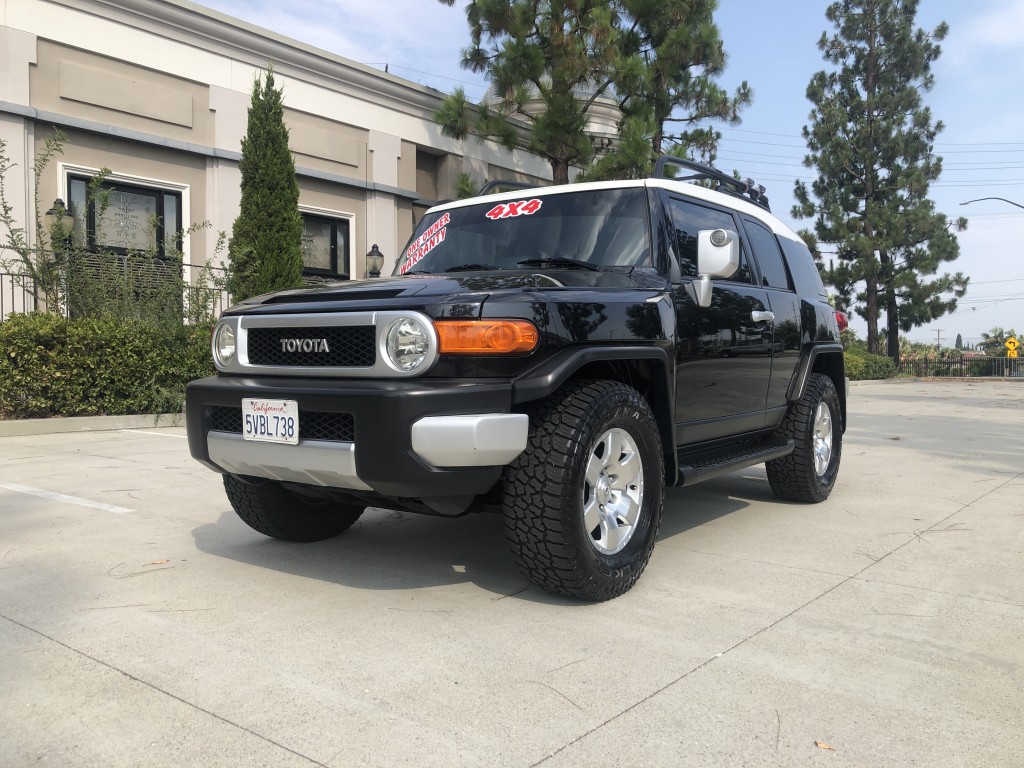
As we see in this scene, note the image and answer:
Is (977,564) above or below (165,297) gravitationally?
below

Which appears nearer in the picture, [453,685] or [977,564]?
[453,685]

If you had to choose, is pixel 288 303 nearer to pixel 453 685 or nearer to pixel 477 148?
pixel 453 685

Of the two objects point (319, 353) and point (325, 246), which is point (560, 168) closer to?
point (325, 246)

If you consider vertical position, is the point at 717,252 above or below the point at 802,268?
below

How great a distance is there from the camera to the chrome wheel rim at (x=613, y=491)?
3418mm

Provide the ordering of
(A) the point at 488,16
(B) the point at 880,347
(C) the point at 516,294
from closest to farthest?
(C) the point at 516,294 < (A) the point at 488,16 < (B) the point at 880,347

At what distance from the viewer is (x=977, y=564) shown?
4.09 m

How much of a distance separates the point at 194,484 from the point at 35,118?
9.05 meters

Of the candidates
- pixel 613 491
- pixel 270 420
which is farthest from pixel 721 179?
pixel 270 420

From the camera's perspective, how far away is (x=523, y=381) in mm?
3117

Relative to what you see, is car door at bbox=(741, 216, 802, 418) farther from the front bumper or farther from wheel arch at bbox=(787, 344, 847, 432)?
the front bumper

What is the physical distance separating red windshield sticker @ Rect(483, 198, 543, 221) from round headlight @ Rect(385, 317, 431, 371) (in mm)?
1584

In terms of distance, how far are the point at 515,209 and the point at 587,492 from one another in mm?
1805

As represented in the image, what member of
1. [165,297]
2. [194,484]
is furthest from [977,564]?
[165,297]
